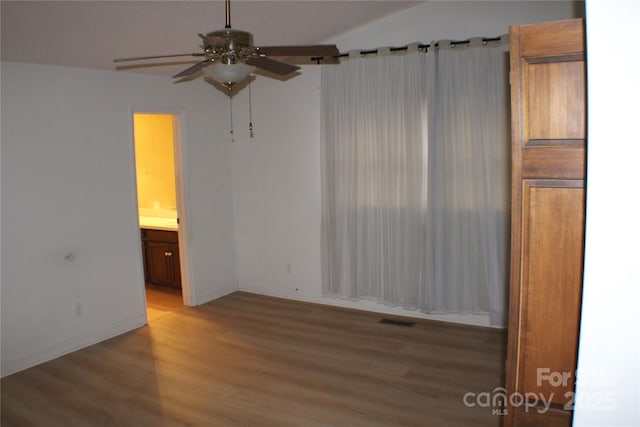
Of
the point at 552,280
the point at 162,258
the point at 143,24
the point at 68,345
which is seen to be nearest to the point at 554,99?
the point at 552,280

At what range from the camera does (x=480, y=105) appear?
3916 millimetres

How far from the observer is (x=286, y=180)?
16.9 feet

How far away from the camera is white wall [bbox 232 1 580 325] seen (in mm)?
4559

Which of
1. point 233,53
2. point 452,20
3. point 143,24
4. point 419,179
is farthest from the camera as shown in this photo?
point 419,179

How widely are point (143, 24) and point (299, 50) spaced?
1.50 metres

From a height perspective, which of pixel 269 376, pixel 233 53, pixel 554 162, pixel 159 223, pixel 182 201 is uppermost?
pixel 233 53

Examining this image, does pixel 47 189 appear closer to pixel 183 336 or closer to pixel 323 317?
pixel 183 336

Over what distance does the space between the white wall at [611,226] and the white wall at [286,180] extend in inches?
113

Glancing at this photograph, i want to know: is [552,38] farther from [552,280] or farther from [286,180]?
[286,180]

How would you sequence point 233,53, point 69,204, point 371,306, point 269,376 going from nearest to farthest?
point 233,53 < point 269,376 < point 69,204 < point 371,306

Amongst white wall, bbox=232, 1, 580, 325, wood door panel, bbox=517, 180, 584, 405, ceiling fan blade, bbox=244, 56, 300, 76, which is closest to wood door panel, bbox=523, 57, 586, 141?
wood door panel, bbox=517, 180, 584, 405

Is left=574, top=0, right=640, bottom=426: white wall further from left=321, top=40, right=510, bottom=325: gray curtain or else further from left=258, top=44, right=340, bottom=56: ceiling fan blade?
left=321, top=40, right=510, bottom=325: gray curtain

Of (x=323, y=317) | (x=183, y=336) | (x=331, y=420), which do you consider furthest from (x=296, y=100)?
(x=331, y=420)

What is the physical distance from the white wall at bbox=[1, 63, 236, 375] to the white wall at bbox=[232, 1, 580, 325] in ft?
2.48
